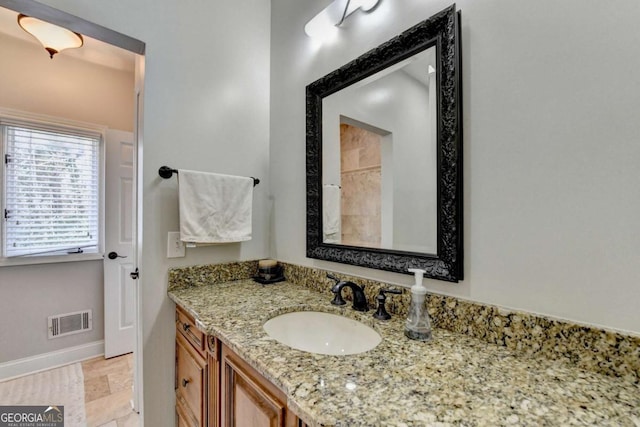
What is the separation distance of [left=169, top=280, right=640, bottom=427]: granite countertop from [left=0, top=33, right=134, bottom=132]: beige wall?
2.67 metres

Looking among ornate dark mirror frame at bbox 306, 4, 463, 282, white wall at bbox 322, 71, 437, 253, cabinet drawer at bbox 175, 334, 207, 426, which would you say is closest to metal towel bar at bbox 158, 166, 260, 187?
cabinet drawer at bbox 175, 334, 207, 426

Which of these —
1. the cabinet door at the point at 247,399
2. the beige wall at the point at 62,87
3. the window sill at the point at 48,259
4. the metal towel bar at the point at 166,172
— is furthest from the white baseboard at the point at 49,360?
the cabinet door at the point at 247,399

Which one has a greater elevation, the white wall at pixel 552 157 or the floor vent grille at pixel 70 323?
the white wall at pixel 552 157

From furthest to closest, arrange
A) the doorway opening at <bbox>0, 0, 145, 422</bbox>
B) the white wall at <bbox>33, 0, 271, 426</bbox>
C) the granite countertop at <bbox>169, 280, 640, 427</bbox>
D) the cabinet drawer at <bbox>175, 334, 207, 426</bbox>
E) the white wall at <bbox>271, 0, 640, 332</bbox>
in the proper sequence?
the doorway opening at <bbox>0, 0, 145, 422</bbox>
the white wall at <bbox>33, 0, 271, 426</bbox>
the cabinet drawer at <bbox>175, 334, 207, 426</bbox>
the white wall at <bbox>271, 0, 640, 332</bbox>
the granite countertop at <bbox>169, 280, 640, 427</bbox>

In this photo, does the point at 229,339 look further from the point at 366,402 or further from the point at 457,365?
the point at 457,365

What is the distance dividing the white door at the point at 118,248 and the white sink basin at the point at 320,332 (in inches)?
80.9

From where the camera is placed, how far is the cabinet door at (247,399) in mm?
723

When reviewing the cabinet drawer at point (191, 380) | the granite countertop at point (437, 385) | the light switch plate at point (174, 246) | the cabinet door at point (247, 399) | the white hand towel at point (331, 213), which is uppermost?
the white hand towel at point (331, 213)

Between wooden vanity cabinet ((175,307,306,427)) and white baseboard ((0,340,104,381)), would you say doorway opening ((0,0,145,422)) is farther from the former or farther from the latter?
wooden vanity cabinet ((175,307,306,427))

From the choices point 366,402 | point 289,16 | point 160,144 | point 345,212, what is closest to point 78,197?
point 160,144

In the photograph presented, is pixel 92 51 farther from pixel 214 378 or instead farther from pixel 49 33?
pixel 214 378

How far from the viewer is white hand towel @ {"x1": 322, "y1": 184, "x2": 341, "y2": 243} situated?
1.37 meters

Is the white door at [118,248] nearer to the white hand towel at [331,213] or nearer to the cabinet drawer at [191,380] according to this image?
the cabinet drawer at [191,380]

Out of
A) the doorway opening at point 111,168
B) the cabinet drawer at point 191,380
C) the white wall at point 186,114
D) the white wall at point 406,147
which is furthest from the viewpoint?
the doorway opening at point 111,168
